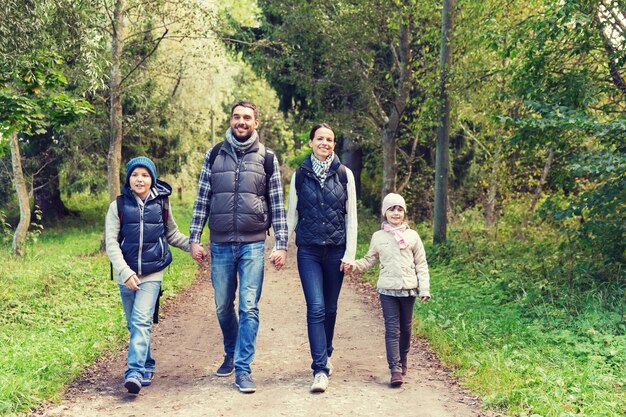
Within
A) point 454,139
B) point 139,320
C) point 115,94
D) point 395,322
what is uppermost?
point 115,94

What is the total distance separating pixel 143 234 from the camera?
563 cm

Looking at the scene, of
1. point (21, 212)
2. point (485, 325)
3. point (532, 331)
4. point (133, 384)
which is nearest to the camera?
point (133, 384)

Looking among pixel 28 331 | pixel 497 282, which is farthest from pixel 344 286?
pixel 28 331

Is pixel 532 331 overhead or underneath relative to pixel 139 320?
underneath

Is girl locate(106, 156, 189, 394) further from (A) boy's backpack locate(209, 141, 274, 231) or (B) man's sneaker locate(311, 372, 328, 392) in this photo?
(B) man's sneaker locate(311, 372, 328, 392)

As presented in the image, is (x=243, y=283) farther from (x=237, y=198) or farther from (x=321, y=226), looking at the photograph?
(x=321, y=226)

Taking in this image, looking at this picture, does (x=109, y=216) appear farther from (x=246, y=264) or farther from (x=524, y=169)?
(x=524, y=169)

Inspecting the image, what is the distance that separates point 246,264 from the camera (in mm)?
5637

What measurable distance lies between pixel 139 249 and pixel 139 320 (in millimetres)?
619

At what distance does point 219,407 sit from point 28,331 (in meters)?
3.63

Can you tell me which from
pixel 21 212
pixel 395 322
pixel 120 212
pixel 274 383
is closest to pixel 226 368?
pixel 274 383

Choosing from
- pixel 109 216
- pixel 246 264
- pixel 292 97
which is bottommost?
pixel 246 264

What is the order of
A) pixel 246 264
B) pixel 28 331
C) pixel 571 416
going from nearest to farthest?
pixel 571 416 < pixel 246 264 < pixel 28 331

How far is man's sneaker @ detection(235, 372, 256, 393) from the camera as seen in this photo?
18.0 ft
